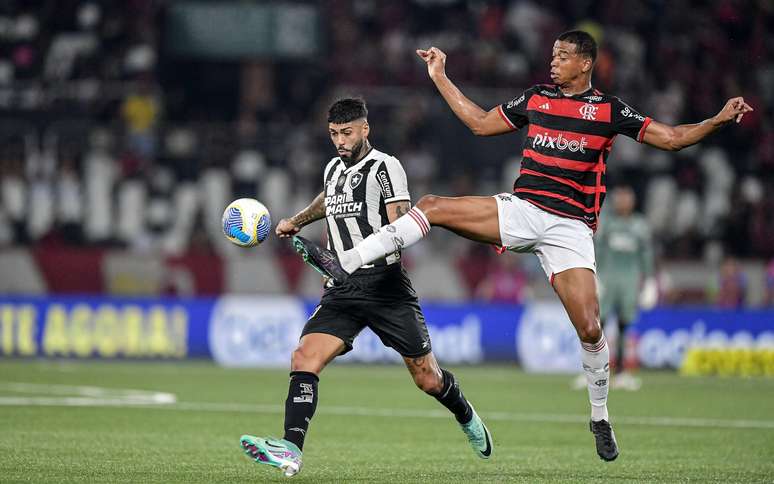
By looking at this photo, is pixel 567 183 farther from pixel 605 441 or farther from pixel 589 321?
pixel 605 441

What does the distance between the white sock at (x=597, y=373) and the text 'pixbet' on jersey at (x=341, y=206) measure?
1782mm

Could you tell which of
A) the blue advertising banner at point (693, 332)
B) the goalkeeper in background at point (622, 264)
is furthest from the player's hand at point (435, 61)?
the blue advertising banner at point (693, 332)

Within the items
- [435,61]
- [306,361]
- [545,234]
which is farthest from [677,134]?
[306,361]

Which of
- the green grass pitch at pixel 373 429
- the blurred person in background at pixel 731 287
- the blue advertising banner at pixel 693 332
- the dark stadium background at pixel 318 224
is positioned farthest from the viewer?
the blurred person in background at pixel 731 287

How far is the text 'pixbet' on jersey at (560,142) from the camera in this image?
839 centimetres

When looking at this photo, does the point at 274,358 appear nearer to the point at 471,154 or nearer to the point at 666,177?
the point at 471,154

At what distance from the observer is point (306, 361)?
8039 mm

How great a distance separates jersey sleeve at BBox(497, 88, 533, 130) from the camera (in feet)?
28.2

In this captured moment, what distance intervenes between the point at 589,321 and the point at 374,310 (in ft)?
4.59

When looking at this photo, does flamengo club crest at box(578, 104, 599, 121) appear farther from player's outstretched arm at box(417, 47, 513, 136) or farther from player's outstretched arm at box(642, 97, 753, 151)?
player's outstretched arm at box(417, 47, 513, 136)

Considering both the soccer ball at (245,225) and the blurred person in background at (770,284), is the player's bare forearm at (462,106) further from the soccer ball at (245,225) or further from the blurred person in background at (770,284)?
the blurred person in background at (770,284)

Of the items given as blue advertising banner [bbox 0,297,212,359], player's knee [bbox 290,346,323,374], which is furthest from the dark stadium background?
player's knee [bbox 290,346,323,374]

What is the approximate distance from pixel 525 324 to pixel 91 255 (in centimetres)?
688

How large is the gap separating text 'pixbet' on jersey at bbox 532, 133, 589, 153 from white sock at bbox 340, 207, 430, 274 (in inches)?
41.5
